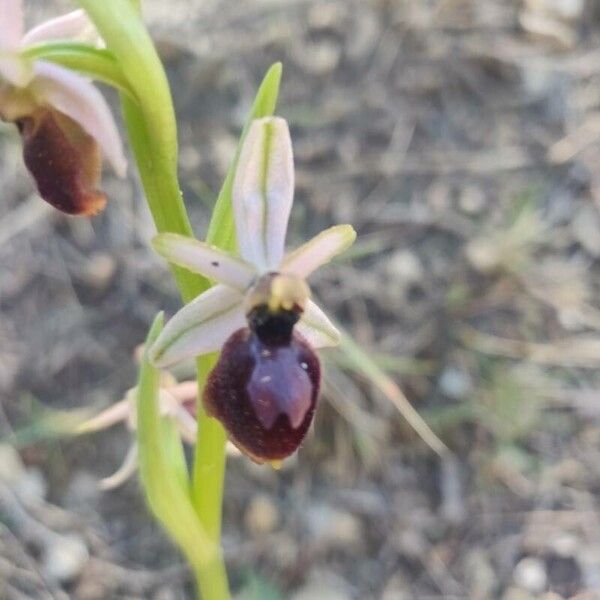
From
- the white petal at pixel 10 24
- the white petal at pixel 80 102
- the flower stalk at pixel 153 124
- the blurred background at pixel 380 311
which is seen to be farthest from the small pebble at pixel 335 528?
the white petal at pixel 10 24

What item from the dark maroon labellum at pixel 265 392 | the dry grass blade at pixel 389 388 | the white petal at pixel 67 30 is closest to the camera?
the dark maroon labellum at pixel 265 392

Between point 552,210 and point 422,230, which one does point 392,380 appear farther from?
point 552,210

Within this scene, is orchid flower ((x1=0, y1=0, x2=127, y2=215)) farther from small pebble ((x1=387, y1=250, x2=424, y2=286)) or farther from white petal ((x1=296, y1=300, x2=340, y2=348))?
small pebble ((x1=387, y1=250, x2=424, y2=286))

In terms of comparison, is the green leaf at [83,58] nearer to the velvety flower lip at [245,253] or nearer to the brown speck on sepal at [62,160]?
the brown speck on sepal at [62,160]

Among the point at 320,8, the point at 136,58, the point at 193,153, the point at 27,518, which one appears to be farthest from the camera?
the point at 320,8

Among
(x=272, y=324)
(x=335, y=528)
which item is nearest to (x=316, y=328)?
(x=272, y=324)

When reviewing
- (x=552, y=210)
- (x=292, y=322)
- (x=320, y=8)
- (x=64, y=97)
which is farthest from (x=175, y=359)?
(x=320, y=8)

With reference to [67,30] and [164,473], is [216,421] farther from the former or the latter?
[67,30]
